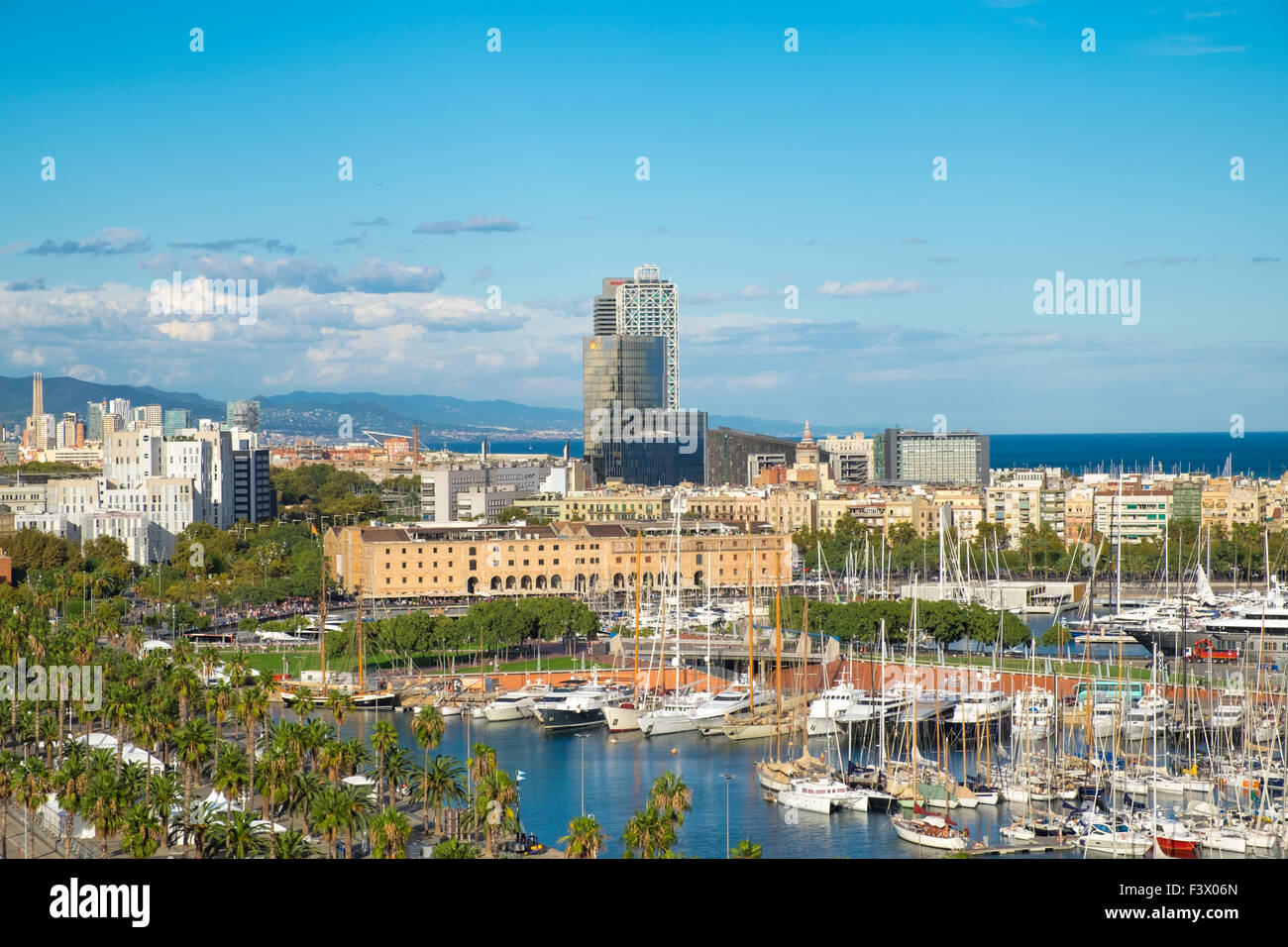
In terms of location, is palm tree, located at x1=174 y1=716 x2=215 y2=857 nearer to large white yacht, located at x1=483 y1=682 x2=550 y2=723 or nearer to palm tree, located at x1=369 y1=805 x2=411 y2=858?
palm tree, located at x1=369 y1=805 x2=411 y2=858

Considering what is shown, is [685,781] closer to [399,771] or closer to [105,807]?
[399,771]

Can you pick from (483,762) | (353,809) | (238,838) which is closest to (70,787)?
(238,838)

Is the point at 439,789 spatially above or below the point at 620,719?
above

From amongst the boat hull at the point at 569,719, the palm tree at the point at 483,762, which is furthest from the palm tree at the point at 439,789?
the boat hull at the point at 569,719

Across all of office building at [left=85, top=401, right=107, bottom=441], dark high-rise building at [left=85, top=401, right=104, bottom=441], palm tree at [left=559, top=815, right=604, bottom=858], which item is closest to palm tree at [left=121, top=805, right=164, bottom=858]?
palm tree at [left=559, top=815, right=604, bottom=858]

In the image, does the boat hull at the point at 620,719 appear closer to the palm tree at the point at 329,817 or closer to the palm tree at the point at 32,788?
the palm tree at the point at 329,817
